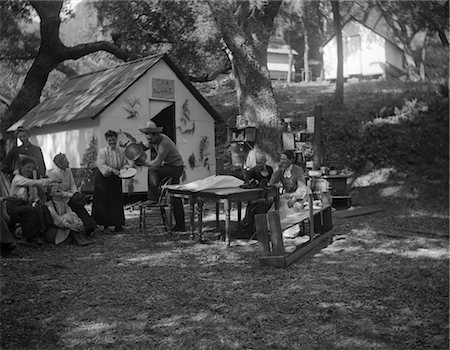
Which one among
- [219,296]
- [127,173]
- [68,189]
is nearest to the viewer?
[219,296]

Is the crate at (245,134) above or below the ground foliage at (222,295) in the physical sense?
above

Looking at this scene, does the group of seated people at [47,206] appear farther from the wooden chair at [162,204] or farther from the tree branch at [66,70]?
the tree branch at [66,70]

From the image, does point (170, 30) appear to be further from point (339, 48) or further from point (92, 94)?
point (339, 48)

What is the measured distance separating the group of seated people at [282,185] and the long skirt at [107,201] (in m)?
2.00

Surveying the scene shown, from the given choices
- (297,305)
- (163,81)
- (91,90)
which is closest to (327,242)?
(297,305)

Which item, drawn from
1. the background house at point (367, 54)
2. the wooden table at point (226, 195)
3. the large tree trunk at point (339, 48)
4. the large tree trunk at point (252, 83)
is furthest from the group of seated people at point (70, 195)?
the background house at point (367, 54)

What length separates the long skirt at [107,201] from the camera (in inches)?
336

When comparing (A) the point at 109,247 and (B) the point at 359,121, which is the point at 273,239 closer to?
(A) the point at 109,247

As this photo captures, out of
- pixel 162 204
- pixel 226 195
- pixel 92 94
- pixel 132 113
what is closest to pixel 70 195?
pixel 162 204

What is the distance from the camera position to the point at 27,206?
7332 mm

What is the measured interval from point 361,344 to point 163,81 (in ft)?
32.5

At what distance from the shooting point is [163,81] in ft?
43.1

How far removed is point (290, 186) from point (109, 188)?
9.16 ft

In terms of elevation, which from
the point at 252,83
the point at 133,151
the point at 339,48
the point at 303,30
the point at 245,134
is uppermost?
the point at 303,30
